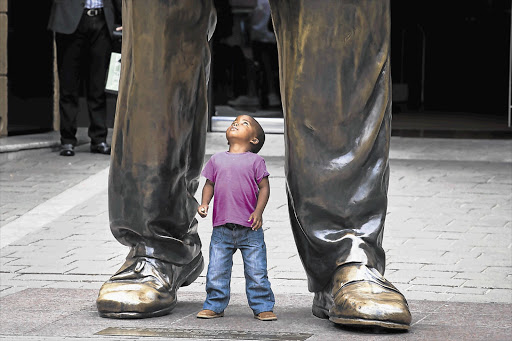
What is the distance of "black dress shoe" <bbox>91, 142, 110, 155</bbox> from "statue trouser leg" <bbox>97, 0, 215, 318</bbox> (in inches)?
222

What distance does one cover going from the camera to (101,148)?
9453mm

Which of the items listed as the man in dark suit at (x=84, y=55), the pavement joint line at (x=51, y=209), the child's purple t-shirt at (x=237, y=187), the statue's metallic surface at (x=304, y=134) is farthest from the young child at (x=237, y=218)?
the man in dark suit at (x=84, y=55)

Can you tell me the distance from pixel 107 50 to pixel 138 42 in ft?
18.8

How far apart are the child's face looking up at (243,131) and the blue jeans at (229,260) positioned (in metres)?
0.31

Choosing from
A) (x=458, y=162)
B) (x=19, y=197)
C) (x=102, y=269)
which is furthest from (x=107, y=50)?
(x=102, y=269)

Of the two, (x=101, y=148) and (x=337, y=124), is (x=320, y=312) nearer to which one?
(x=337, y=124)

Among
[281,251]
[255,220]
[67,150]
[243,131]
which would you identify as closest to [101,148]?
[67,150]

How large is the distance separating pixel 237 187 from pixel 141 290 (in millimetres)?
482

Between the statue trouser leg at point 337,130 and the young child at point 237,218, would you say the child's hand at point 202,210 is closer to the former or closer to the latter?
the young child at point 237,218

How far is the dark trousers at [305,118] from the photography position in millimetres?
3617

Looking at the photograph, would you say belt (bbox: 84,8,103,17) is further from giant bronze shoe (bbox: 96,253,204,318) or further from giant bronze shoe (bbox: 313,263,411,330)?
giant bronze shoe (bbox: 313,263,411,330)

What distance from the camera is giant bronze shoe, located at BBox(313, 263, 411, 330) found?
11.2 feet

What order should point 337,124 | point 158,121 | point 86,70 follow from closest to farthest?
point 337,124, point 158,121, point 86,70

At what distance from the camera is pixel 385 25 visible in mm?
3668
